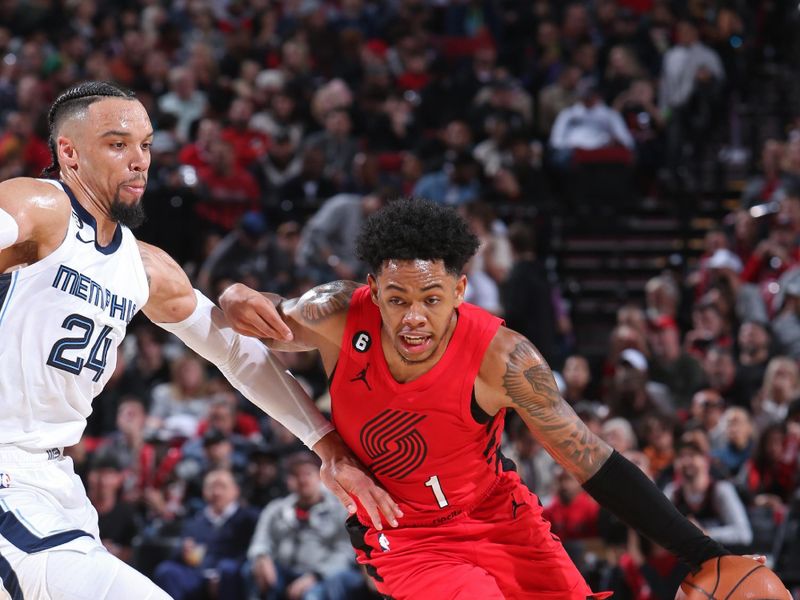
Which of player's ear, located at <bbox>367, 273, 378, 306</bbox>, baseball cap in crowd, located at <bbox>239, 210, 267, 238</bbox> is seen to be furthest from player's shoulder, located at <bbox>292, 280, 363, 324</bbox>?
baseball cap in crowd, located at <bbox>239, 210, 267, 238</bbox>

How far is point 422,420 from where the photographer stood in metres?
4.18

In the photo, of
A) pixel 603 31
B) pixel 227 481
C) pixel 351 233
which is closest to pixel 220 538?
pixel 227 481

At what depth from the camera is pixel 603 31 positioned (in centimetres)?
1383

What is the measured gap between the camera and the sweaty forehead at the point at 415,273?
4047 millimetres

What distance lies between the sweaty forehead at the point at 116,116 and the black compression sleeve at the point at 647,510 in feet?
6.52

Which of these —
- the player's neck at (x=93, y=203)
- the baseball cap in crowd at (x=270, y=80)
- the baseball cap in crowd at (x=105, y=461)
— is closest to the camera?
the player's neck at (x=93, y=203)

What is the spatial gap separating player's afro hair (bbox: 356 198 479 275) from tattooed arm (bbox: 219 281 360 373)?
257mm

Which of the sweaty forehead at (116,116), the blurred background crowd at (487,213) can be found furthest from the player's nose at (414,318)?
the blurred background crowd at (487,213)

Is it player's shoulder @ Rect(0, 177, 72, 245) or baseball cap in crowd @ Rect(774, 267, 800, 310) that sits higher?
player's shoulder @ Rect(0, 177, 72, 245)

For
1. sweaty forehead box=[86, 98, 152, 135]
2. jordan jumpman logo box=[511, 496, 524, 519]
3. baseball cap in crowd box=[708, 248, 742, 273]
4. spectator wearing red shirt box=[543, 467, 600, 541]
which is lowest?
spectator wearing red shirt box=[543, 467, 600, 541]

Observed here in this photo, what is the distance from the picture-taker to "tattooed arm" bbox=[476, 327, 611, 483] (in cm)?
413

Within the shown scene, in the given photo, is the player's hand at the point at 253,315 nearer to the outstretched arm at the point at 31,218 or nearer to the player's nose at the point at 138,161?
the player's nose at the point at 138,161

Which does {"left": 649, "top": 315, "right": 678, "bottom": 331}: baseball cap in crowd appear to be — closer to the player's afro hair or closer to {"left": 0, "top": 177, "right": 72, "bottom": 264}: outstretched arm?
the player's afro hair

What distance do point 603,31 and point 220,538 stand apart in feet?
26.6
